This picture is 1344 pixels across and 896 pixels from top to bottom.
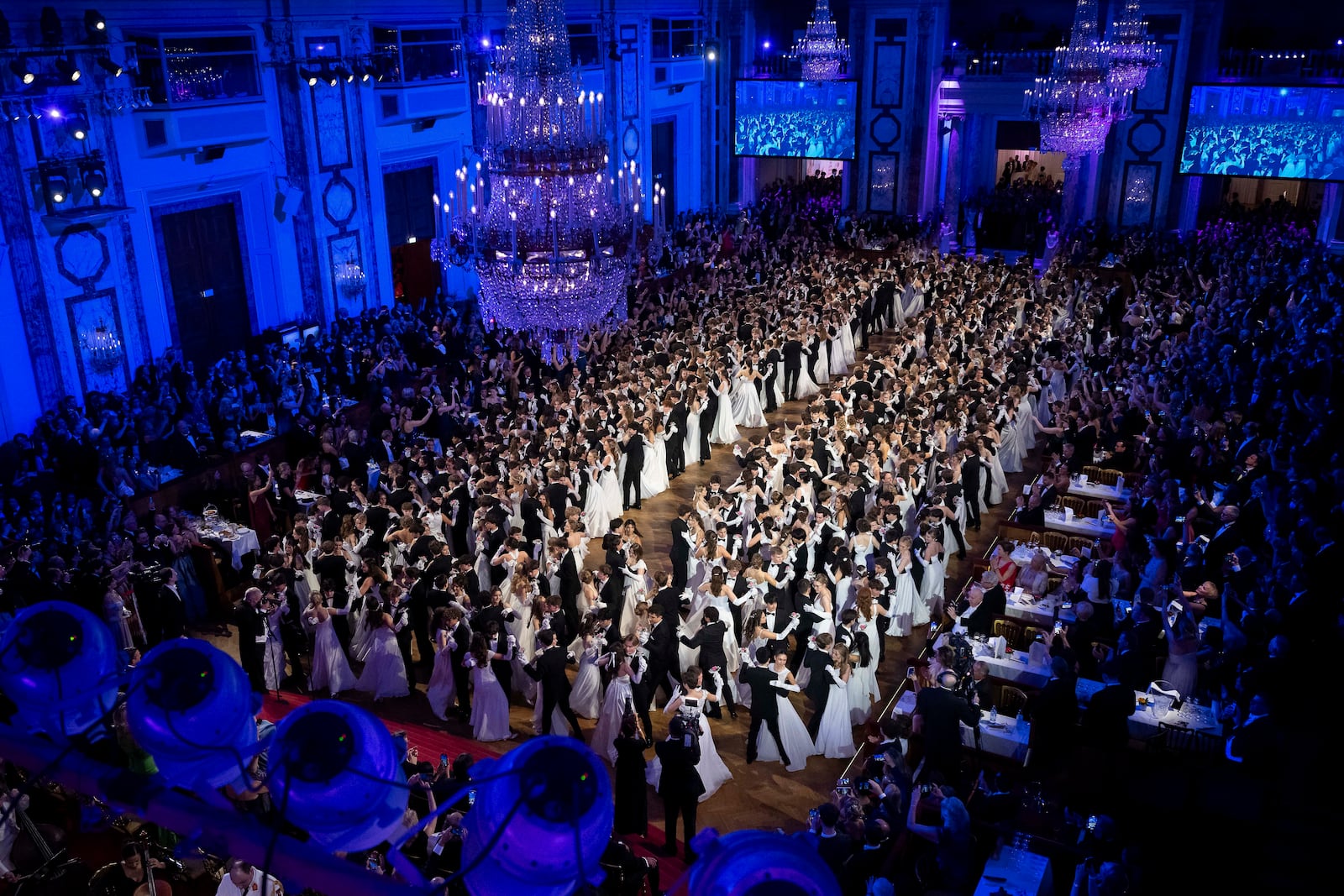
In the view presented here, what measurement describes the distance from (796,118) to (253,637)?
2114 centimetres

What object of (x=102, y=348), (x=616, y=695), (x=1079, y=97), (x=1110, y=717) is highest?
(x=1079, y=97)

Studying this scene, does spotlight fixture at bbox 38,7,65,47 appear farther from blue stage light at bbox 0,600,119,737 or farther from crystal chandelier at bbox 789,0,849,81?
crystal chandelier at bbox 789,0,849,81

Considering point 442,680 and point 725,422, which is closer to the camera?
point 442,680

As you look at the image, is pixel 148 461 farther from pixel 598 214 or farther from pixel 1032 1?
pixel 1032 1

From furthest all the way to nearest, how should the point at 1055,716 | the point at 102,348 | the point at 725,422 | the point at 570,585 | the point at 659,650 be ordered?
the point at 725,422 < the point at 102,348 < the point at 570,585 < the point at 659,650 < the point at 1055,716

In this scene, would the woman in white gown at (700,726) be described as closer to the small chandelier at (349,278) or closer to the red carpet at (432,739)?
the red carpet at (432,739)

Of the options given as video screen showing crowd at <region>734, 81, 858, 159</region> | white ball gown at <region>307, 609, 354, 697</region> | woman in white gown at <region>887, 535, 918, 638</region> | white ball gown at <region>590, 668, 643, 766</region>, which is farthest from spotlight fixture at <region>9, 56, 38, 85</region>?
video screen showing crowd at <region>734, 81, 858, 159</region>

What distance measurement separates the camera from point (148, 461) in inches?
439

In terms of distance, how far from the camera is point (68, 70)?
1163cm

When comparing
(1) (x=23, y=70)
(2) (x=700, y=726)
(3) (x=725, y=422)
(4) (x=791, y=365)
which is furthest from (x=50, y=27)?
(2) (x=700, y=726)

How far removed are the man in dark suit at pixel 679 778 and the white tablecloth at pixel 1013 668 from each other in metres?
2.20

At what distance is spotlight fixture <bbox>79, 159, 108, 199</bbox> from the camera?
12.2m

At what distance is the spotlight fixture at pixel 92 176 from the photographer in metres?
12.2

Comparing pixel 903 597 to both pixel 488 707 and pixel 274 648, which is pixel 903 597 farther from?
pixel 274 648
